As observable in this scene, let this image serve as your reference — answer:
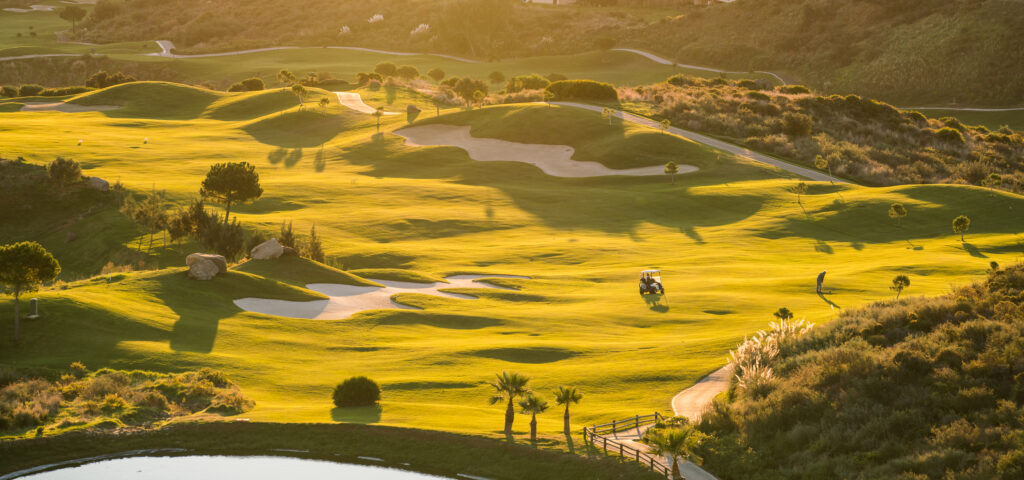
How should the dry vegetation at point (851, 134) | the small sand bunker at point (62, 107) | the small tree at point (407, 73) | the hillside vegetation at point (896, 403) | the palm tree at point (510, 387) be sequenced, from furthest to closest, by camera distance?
the small tree at point (407, 73)
the small sand bunker at point (62, 107)
the dry vegetation at point (851, 134)
the palm tree at point (510, 387)
the hillside vegetation at point (896, 403)

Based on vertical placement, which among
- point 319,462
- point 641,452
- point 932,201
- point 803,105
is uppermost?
point 803,105

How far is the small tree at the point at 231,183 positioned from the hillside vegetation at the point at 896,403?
45217mm

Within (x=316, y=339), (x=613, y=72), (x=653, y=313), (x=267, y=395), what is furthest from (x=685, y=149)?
(x=613, y=72)

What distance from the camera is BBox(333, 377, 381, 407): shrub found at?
33844mm

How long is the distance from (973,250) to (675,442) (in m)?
44.3

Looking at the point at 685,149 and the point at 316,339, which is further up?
the point at 685,149

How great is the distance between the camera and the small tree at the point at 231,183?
65.1 metres

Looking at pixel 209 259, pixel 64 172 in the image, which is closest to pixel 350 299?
pixel 209 259

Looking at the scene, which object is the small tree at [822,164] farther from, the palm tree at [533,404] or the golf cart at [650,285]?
the palm tree at [533,404]

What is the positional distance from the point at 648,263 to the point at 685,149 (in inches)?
1466

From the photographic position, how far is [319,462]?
102ft

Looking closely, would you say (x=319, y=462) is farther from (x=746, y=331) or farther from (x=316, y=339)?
(x=746, y=331)

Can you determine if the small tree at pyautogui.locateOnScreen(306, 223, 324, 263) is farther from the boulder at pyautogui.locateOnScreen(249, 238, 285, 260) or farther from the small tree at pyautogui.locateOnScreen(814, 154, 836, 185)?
the small tree at pyautogui.locateOnScreen(814, 154, 836, 185)

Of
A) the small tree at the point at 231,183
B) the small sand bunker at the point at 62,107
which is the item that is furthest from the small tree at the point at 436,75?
the small tree at the point at 231,183
